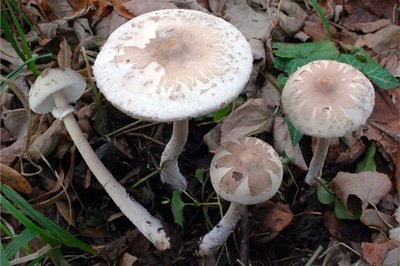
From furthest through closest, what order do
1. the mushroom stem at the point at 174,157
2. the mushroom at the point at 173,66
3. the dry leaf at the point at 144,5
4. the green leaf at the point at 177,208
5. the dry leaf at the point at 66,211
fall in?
the dry leaf at the point at 144,5 < the dry leaf at the point at 66,211 < the green leaf at the point at 177,208 < the mushroom stem at the point at 174,157 < the mushroom at the point at 173,66

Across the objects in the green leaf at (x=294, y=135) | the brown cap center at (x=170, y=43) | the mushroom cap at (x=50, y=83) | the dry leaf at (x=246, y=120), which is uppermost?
the brown cap center at (x=170, y=43)

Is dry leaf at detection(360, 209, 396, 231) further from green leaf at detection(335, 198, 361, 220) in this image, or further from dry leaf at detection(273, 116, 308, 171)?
dry leaf at detection(273, 116, 308, 171)

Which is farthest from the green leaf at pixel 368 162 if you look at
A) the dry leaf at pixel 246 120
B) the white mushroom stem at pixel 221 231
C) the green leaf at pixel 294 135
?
the white mushroom stem at pixel 221 231

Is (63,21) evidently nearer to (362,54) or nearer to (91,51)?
(91,51)

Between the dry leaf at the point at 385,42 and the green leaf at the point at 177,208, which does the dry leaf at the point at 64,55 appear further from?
the dry leaf at the point at 385,42

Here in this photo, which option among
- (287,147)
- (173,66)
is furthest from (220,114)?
(173,66)

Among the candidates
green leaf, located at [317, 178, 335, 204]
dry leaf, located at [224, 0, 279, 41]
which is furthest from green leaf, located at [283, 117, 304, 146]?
dry leaf, located at [224, 0, 279, 41]
